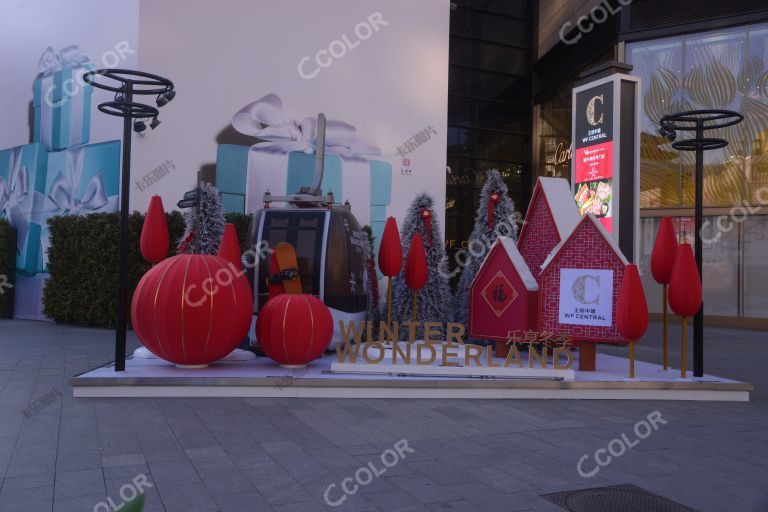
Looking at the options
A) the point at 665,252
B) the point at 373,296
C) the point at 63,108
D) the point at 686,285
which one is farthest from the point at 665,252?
the point at 63,108

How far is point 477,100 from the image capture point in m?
26.8

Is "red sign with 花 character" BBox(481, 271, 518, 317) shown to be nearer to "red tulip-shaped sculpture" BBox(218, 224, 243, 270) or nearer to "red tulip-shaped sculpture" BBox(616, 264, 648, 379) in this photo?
"red tulip-shaped sculpture" BBox(616, 264, 648, 379)

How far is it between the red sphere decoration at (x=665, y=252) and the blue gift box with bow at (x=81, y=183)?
1184 cm

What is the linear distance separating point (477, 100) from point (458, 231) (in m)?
5.43

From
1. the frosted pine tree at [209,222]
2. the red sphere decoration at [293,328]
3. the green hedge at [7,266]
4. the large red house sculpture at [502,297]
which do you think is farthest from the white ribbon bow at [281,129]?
the red sphere decoration at [293,328]

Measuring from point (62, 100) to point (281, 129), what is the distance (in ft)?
19.3

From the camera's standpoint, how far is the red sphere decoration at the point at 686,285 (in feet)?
27.5

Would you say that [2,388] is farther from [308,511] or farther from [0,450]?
[308,511]

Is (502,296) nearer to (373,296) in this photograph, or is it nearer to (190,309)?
(373,296)

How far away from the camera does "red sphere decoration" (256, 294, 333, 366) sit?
822cm

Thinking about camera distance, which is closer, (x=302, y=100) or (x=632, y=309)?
(x=632, y=309)

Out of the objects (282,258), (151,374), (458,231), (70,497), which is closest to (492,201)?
(282,258)

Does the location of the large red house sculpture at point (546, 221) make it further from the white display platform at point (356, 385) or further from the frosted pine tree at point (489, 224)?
the white display platform at point (356, 385)

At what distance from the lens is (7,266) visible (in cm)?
1836
